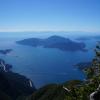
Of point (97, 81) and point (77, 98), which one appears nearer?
point (97, 81)

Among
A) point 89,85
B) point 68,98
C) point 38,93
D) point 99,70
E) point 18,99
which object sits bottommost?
point 18,99

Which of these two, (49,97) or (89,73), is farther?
(49,97)

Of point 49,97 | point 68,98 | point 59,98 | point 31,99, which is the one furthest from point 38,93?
point 68,98

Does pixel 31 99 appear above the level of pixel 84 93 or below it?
below

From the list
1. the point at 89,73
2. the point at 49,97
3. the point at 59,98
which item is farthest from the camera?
the point at 49,97

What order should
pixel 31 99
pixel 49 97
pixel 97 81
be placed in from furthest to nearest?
pixel 31 99
pixel 49 97
pixel 97 81

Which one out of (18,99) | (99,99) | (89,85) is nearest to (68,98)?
(89,85)

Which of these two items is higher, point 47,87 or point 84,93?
point 84,93

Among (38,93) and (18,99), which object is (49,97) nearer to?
(38,93)

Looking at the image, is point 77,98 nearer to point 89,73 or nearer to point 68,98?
point 68,98
